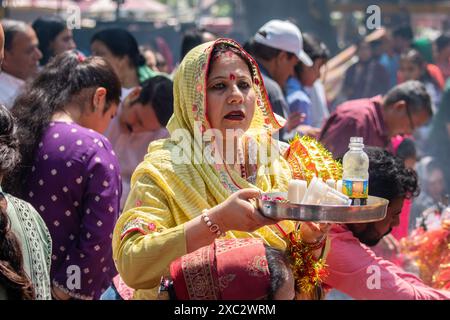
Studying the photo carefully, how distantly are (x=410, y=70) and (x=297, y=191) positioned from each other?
7.28 m

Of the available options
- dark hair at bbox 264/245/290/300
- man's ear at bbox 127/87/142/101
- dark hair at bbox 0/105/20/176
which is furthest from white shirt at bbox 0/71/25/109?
dark hair at bbox 264/245/290/300

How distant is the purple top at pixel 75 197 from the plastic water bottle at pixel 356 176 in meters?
1.24

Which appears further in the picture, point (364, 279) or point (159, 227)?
point (364, 279)

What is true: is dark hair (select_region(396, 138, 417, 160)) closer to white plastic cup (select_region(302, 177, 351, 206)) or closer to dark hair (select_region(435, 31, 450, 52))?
white plastic cup (select_region(302, 177, 351, 206))

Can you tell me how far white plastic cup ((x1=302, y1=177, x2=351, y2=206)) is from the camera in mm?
2659

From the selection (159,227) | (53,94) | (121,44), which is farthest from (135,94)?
(159,227)

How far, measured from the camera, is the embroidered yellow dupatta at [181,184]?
8.91 feet

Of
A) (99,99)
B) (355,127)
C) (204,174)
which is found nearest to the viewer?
(204,174)

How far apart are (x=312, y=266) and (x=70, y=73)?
1.73 meters

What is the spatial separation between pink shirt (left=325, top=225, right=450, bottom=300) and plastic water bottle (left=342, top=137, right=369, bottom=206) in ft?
2.22

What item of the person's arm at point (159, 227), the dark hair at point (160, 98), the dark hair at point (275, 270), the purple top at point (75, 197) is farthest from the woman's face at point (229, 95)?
the dark hair at point (160, 98)

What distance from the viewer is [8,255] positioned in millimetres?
2352

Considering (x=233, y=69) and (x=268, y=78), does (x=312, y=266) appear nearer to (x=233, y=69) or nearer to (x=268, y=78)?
(x=233, y=69)

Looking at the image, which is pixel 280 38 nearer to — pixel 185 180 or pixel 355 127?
pixel 355 127
